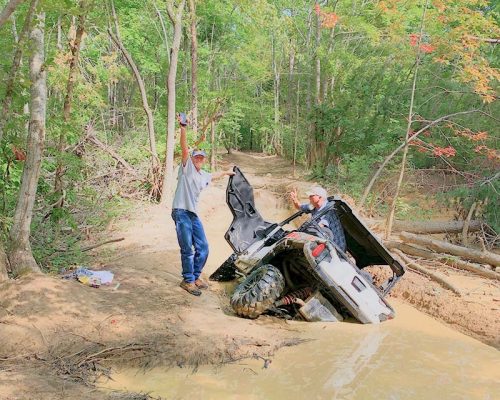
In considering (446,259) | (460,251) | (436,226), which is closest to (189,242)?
(446,259)

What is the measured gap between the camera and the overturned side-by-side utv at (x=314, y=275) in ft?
17.8

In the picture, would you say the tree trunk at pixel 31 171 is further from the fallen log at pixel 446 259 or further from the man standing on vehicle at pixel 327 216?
the fallen log at pixel 446 259

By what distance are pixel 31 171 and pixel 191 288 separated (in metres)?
2.42

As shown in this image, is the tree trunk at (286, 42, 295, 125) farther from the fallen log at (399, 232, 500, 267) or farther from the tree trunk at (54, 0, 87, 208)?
the tree trunk at (54, 0, 87, 208)

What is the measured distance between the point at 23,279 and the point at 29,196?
1103mm

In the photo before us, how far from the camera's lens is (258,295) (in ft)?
17.7

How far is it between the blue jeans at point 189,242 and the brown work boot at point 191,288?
0.05 meters

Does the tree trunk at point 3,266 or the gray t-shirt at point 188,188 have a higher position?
the gray t-shirt at point 188,188

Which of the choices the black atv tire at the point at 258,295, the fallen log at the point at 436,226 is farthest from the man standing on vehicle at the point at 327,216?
the fallen log at the point at 436,226

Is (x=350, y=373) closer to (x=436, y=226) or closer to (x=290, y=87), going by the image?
(x=436, y=226)

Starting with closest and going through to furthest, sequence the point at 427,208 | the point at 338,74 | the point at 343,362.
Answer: the point at 343,362 < the point at 427,208 < the point at 338,74

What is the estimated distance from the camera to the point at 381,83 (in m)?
17.0

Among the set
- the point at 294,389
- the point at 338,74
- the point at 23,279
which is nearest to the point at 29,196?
the point at 23,279

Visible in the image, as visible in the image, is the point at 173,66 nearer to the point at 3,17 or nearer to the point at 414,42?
the point at 414,42
